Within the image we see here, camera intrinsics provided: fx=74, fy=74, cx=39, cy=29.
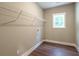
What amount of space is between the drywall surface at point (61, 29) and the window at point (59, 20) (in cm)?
8

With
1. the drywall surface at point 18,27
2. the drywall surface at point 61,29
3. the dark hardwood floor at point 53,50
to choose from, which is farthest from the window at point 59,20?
the dark hardwood floor at point 53,50

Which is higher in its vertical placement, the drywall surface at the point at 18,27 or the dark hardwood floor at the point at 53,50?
the drywall surface at the point at 18,27

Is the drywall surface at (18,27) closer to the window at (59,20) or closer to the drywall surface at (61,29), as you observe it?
the drywall surface at (61,29)

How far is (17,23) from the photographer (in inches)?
62.1

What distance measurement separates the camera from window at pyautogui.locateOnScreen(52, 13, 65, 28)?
5.95ft

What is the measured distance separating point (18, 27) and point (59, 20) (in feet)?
3.21

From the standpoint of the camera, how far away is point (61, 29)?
187 centimetres

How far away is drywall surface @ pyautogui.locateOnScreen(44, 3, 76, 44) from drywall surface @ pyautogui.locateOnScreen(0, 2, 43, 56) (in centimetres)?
18

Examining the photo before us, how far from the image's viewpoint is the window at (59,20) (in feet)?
5.95

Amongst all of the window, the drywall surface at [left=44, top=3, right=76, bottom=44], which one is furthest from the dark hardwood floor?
the window

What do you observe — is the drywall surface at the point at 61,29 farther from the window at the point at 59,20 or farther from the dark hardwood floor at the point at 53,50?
the dark hardwood floor at the point at 53,50

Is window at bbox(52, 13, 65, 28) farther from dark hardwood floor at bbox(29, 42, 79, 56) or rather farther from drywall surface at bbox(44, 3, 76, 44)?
dark hardwood floor at bbox(29, 42, 79, 56)

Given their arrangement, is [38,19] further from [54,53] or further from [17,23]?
[54,53]

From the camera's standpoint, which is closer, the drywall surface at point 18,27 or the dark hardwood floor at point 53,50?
the drywall surface at point 18,27
